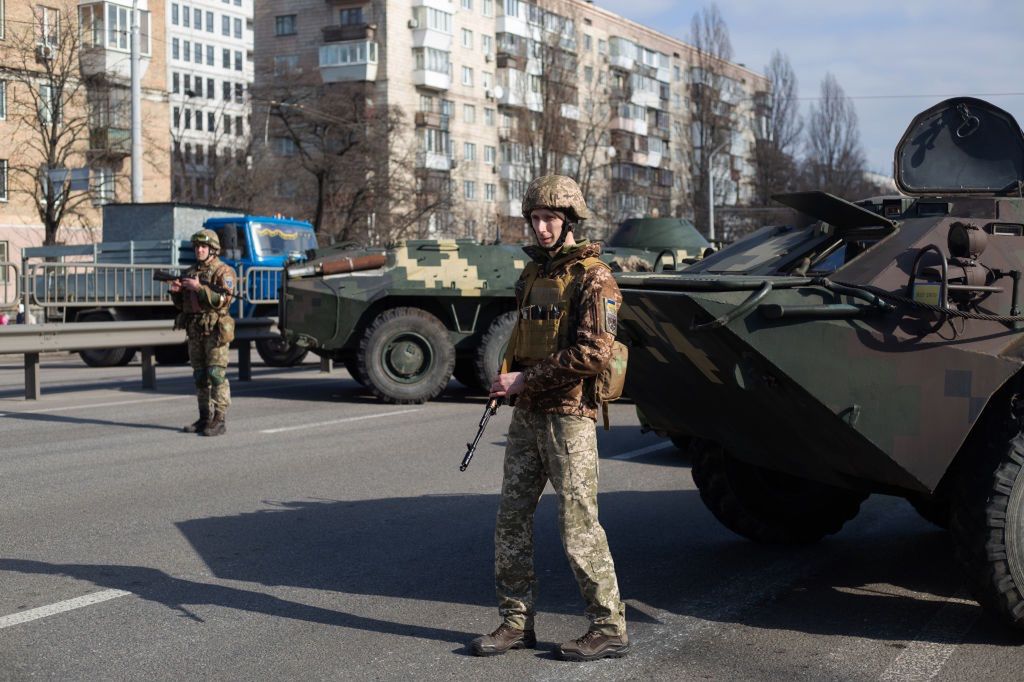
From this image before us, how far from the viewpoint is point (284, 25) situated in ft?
208

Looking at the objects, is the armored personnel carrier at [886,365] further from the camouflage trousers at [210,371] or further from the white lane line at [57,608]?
the camouflage trousers at [210,371]

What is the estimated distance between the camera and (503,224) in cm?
5634

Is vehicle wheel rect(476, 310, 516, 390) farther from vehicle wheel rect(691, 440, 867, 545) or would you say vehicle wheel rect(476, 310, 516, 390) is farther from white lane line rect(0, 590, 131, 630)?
white lane line rect(0, 590, 131, 630)

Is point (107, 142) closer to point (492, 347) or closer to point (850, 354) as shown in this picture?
point (492, 347)

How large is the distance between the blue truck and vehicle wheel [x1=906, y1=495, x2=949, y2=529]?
460 inches

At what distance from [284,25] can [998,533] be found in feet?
203

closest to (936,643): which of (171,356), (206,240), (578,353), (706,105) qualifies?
(578,353)

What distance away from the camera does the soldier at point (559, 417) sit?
479 centimetres

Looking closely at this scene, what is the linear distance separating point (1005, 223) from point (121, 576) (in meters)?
4.25

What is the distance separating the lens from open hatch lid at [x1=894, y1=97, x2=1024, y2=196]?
6734 millimetres

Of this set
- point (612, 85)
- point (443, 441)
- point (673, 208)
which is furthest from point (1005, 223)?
point (612, 85)

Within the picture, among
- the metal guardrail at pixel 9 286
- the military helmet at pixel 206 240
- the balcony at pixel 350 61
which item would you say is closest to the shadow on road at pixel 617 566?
the military helmet at pixel 206 240

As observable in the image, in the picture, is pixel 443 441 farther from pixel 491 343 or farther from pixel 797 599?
pixel 797 599

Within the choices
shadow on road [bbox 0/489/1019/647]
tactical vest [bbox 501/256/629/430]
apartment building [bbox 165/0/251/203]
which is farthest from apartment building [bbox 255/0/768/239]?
tactical vest [bbox 501/256/629/430]
